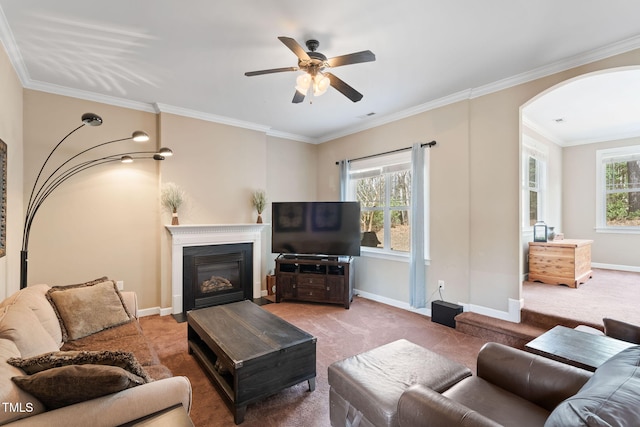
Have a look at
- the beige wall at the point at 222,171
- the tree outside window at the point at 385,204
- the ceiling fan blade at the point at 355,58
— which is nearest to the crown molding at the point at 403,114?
the tree outside window at the point at 385,204

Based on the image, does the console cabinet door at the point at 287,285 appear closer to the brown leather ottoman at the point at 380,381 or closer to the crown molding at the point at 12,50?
the brown leather ottoman at the point at 380,381

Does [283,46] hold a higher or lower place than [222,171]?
higher

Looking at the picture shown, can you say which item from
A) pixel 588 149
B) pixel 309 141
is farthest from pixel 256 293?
pixel 588 149

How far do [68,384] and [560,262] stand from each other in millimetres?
5848

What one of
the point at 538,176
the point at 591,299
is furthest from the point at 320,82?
the point at 538,176

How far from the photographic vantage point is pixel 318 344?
128 inches

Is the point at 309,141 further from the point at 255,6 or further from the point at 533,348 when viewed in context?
the point at 533,348

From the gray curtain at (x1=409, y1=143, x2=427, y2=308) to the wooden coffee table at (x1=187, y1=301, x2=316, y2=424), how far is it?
2.24 meters

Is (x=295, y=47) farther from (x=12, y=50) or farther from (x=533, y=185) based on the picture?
(x=533, y=185)

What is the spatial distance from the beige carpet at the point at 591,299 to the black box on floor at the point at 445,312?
745 mm

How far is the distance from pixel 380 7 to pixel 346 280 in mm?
3410

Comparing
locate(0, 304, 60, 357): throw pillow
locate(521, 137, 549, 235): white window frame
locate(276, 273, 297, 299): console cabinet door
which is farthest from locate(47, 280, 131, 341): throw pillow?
locate(521, 137, 549, 235): white window frame

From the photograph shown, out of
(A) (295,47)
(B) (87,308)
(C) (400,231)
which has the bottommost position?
(B) (87,308)

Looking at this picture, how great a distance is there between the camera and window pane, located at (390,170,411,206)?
457 centimetres
